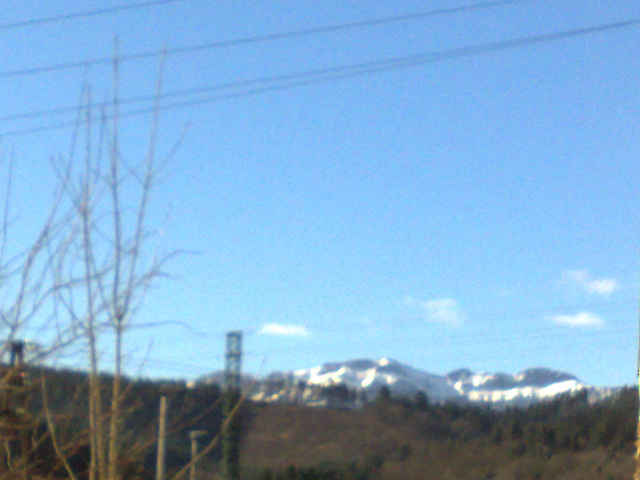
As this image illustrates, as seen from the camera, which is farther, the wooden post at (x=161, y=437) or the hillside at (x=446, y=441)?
the hillside at (x=446, y=441)

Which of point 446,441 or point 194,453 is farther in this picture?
point 446,441

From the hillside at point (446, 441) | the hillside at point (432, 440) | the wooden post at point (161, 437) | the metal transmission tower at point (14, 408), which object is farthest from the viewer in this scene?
the hillside at point (446, 441)

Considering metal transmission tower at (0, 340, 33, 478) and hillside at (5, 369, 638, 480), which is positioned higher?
metal transmission tower at (0, 340, 33, 478)

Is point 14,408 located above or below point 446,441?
above

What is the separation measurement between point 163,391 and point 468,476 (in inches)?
1709

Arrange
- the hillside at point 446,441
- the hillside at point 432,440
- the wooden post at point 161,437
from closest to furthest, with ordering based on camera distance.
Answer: the wooden post at point 161,437, the hillside at point 432,440, the hillside at point 446,441

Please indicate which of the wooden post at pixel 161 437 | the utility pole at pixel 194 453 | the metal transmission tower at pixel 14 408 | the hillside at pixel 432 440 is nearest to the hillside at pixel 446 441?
the hillside at pixel 432 440

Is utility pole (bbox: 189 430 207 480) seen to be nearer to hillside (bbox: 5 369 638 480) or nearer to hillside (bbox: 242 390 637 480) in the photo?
hillside (bbox: 5 369 638 480)

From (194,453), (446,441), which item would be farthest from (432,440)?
(194,453)

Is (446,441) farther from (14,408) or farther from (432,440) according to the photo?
(14,408)

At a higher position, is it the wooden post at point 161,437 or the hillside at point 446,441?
the wooden post at point 161,437

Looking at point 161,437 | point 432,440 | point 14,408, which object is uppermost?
point 14,408

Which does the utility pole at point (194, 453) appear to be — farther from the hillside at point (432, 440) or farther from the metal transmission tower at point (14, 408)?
the hillside at point (432, 440)

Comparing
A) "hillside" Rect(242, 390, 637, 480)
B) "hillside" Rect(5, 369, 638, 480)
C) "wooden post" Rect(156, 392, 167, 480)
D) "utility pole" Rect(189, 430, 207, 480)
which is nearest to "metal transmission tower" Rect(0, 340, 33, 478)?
"wooden post" Rect(156, 392, 167, 480)
